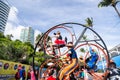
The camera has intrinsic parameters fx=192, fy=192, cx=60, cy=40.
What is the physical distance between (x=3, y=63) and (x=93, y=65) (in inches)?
345

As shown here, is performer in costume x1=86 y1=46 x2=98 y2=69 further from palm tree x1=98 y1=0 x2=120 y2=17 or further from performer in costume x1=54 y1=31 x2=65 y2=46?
palm tree x1=98 y1=0 x2=120 y2=17

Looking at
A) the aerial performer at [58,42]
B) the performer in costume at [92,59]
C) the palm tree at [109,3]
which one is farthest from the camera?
the palm tree at [109,3]

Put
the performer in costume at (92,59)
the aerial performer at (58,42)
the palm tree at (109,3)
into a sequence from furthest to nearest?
the palm tree at (109,3) → the aerial performer at (58,42) → the performer in costume at (92,59)

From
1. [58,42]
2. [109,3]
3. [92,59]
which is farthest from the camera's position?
[109,3]

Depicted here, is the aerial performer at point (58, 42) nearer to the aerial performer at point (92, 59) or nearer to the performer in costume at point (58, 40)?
the performer in costume at point (58, 40)

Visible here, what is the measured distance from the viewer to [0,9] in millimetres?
189125

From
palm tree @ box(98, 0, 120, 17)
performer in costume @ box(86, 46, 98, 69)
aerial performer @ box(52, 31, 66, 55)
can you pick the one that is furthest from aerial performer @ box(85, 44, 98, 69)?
palm tree @ box(98, 0, 120, 17)

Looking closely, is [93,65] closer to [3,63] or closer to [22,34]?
[3,63]

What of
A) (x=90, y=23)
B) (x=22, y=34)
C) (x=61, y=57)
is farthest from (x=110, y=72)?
(x=22, y=34)

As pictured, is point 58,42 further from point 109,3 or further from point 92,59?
point 109,3

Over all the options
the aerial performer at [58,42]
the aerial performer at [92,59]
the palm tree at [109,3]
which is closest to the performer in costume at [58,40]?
the aerial performer at [58,42]

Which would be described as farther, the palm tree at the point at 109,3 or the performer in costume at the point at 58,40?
the palm tree at the point at 109,3

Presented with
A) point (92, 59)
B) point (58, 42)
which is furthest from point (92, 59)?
point (58, 42)

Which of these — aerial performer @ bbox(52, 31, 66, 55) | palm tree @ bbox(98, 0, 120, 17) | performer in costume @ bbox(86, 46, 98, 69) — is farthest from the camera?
palm tree @ bbox(98, 0, 120, 17)
